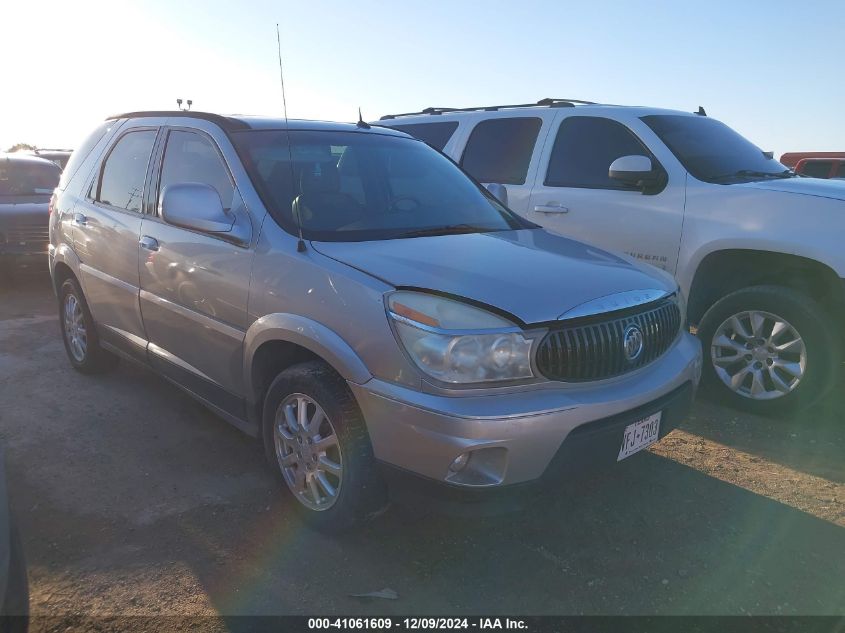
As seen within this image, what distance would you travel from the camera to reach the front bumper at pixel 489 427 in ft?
7.72

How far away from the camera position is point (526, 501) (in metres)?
2.51

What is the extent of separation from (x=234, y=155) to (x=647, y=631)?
2.79 meters

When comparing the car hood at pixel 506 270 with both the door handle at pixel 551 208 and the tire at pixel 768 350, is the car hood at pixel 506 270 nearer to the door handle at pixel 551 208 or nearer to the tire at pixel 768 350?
the tire at pixel 768 350

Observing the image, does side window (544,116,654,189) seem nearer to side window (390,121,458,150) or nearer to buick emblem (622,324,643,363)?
side window (390,121,458,150)

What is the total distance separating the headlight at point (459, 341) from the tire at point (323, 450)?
0.44 meters

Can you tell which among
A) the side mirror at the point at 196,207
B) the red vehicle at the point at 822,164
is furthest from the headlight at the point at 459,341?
the red vehicle at the point at 822,164

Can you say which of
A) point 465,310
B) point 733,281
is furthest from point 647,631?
point 733,281

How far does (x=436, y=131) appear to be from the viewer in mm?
6242

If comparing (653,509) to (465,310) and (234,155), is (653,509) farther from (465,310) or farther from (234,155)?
(234,155)

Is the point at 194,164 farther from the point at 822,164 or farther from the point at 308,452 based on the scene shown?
the point at 822,164

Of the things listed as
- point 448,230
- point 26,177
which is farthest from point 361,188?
point 26,177

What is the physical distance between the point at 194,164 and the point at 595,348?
7.87 feet

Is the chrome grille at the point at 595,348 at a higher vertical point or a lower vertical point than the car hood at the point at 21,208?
higher

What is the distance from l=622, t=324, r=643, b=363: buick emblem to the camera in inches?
107
